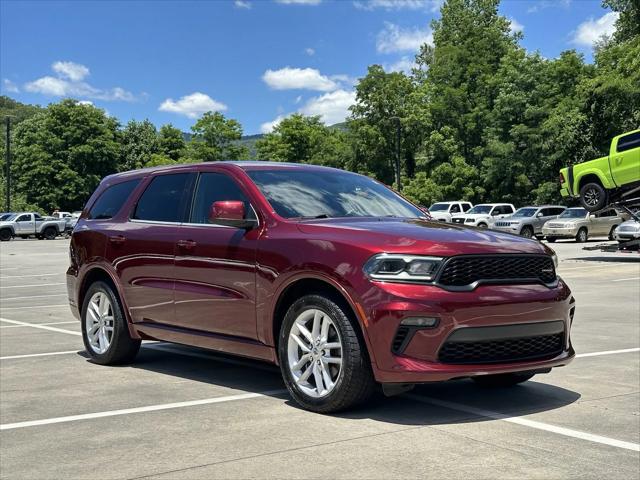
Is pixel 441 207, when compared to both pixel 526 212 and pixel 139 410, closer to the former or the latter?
pixel 526 212

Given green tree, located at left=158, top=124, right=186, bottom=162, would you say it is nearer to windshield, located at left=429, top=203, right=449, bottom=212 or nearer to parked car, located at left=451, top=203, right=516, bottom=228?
windshield, located at left=429, top=203, right=449, bottom=212

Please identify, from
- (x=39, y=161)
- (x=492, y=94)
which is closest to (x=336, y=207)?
(x=492, y=94)

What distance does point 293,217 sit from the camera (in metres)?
5.76

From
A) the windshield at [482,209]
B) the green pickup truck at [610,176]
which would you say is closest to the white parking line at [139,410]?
the green pickup truck at [610,176]

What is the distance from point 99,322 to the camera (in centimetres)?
735

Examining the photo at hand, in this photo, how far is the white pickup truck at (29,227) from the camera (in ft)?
171

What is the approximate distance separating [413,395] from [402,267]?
1.40 m

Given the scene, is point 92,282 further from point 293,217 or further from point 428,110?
point 428,110

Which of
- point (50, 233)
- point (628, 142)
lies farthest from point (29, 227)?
point (628, 142)

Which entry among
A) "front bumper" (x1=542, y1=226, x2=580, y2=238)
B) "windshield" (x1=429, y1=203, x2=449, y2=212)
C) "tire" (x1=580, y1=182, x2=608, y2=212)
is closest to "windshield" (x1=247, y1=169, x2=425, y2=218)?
"tire" (x1=580, y1=182, x2=608, y2=212)

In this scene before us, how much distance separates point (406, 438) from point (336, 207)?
209 centimetres

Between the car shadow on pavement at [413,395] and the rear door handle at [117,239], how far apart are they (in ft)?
3.88

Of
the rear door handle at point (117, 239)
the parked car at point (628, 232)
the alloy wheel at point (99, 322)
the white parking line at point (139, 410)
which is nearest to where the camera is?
the white parking line at point (139, 410)

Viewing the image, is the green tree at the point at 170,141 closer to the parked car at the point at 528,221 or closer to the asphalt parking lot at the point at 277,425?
the parked car at the point at 528,221
